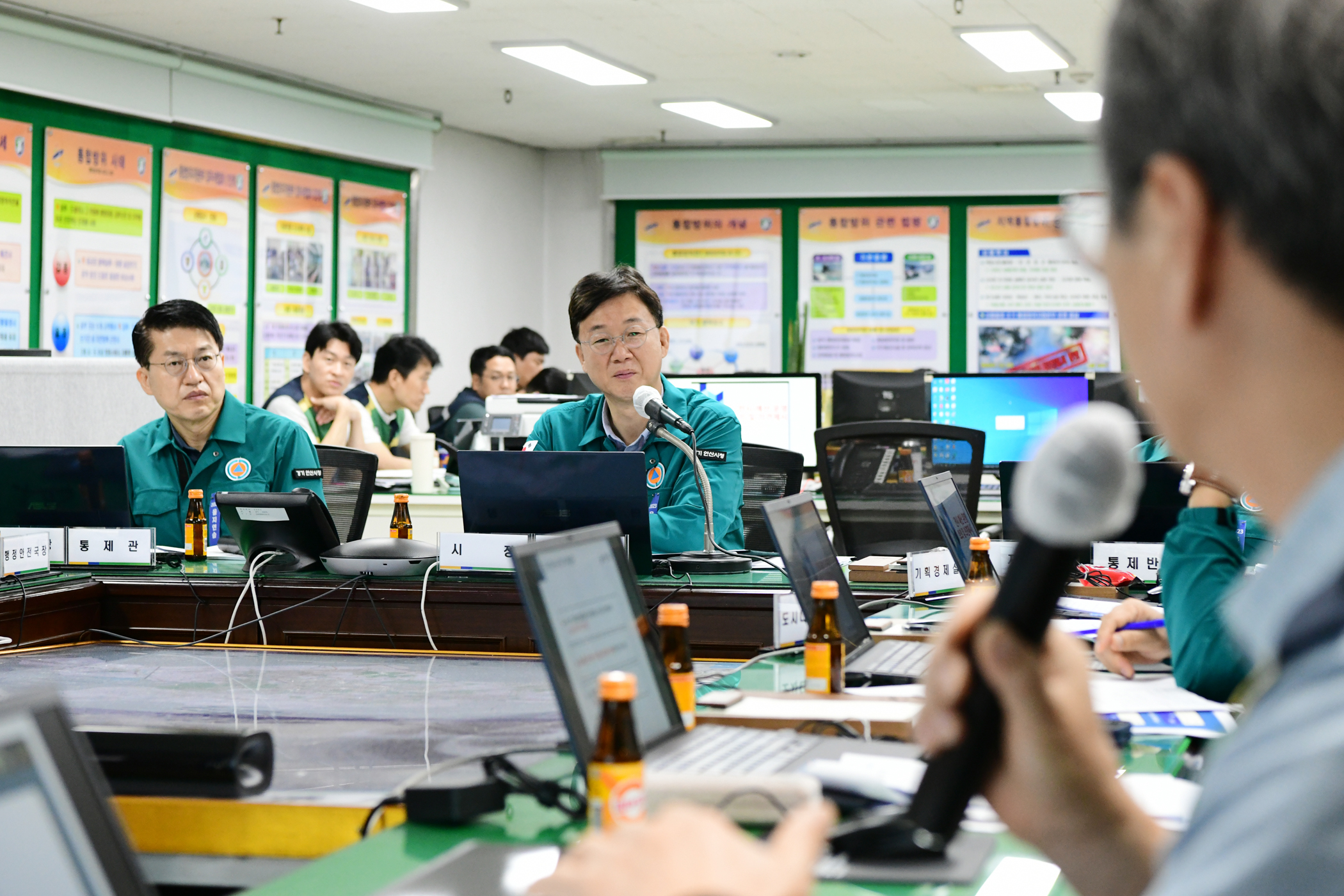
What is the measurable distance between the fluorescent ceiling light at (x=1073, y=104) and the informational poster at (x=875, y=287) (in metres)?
1.27

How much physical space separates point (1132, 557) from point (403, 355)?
4.26 m

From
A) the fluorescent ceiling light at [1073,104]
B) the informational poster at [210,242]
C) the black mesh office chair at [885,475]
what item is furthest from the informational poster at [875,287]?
the black mesh office chair at [885,475]

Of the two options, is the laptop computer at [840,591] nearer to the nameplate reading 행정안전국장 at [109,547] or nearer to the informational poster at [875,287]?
the nameplate reading 행정안전국장 at [109,547]

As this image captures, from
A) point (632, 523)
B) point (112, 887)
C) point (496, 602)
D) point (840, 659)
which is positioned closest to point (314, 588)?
point (496, 602)

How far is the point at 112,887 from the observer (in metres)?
0.77

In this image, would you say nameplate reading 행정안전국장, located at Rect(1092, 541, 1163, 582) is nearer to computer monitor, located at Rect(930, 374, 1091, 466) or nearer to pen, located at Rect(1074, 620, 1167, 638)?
pen, located at Rect(1074, 620, 1167, 638)

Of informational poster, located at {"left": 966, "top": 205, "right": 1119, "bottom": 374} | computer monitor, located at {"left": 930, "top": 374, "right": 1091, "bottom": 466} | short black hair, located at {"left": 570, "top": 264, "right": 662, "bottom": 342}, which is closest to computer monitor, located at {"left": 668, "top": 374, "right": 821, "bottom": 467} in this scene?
computer monitor, located at {"left": 930, "top": 374, "right": 1091, "bottom": 466}

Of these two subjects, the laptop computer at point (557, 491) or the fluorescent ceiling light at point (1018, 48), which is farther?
the fluorescent ceiling light at point (1018, 48)

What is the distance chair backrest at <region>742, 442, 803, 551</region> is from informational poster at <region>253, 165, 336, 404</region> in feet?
12.5

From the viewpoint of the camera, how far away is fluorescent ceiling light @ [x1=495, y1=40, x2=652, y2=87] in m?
6.41

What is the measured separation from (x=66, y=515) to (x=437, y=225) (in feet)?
18.3

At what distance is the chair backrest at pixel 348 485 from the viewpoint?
13.1 ft

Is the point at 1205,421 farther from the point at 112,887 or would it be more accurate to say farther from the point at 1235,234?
the point at 112,887

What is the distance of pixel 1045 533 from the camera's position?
0.67 m
